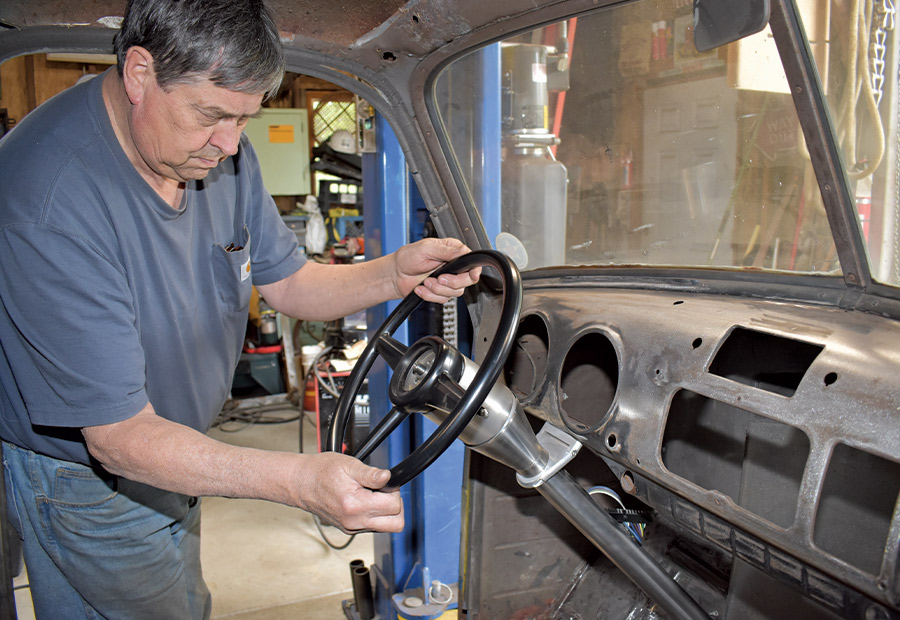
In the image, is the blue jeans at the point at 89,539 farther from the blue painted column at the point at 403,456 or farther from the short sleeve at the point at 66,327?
the blue painted column at the point at 403,456

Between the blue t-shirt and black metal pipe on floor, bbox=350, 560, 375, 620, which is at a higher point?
the blue t-shirt

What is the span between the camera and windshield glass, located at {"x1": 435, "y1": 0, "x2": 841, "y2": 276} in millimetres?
1188

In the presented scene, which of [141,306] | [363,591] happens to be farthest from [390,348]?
[363,591]

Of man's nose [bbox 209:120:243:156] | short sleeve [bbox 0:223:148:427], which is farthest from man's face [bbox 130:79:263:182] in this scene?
short sleeve [bbox 0:223:148:427]

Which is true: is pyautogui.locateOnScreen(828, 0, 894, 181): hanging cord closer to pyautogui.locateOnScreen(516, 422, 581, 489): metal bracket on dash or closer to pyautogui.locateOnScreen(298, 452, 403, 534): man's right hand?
pyautogui.locateOnScreen(516, 422, 581, 489): metal bracket on dash

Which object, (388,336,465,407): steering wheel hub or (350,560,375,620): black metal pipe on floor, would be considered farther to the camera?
(350,560,375,620): black metal pipe on floor

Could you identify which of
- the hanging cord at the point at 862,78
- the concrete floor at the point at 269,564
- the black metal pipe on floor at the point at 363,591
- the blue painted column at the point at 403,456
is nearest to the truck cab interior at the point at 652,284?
the hanging cord at the point at 862,78

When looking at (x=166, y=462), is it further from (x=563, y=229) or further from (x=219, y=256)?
(x=563, y=229)

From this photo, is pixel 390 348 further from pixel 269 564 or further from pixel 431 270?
pixel 269 564

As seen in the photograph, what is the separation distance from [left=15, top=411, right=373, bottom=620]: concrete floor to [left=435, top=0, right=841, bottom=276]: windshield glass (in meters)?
2.09

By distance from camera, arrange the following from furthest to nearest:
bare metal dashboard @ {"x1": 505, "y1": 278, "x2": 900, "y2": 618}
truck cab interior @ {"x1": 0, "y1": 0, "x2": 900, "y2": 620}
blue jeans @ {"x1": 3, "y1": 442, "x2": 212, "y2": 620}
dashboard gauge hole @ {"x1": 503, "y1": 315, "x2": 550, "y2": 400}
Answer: dashboard gauge hole @ {"x1": 503, "y1": 315, "x2": 550, "y2": 400}
blue jeans @ {"x1": 3, "y1": 442, "x2": 212, "y2": 620}
truck cab interior @ {"x1": 0, "y1": 0, "x2": 900, "y2": 620}
bare metal dashboard @ {"x1": 505, "y1": 278, "x2": 900, "y2": 618}

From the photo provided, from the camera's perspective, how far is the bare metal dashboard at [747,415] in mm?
912

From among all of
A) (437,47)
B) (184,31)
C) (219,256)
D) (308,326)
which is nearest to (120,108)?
(184,31)

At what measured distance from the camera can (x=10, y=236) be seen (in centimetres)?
120
